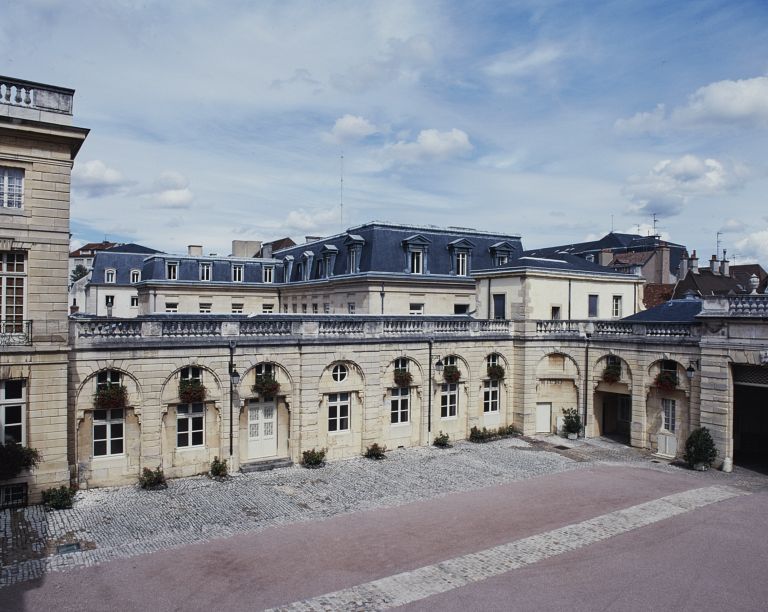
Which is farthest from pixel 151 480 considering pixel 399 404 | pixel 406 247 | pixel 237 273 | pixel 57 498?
pixel 237 273

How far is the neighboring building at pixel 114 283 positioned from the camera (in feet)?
170

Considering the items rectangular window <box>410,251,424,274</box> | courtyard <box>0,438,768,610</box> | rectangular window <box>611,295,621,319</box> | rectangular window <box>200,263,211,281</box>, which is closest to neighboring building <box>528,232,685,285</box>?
rectangular window <box>611,295,621,319</box>

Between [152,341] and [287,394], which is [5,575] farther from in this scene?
[287,394]

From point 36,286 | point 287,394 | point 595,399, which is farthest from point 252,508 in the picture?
point 595,399

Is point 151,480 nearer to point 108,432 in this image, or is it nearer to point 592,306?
point 108,432

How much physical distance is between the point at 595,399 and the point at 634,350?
291 centimetres

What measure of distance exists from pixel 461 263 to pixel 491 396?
13434mm

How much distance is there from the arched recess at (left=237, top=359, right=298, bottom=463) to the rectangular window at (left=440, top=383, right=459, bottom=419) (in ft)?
20.3

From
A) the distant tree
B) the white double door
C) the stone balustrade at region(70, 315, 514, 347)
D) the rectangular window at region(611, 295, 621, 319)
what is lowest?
the white double door

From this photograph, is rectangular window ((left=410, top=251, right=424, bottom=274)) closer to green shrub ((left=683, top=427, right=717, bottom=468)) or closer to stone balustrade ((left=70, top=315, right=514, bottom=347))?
stone balustrade ((left=70, top=315, right=514, bottom=347))

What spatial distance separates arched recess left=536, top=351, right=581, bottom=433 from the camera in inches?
979

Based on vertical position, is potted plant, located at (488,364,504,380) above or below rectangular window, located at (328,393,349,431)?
above

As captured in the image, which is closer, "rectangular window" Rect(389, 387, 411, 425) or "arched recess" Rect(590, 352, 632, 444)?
"rectangular window" Rect(389, 387, 411, 425)

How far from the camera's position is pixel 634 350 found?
22656 mm
